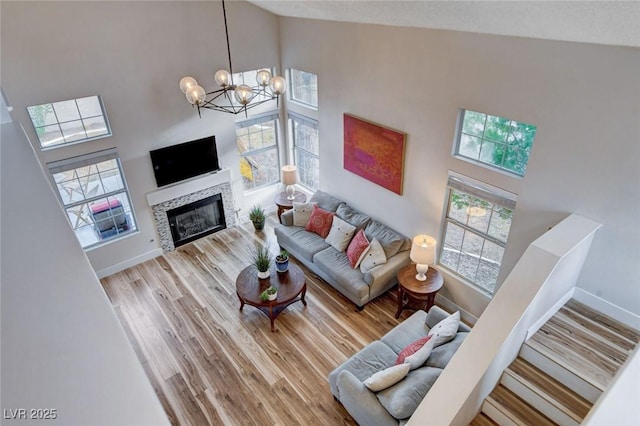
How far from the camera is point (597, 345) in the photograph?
3504 millimetres

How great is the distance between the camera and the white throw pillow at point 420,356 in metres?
3.90

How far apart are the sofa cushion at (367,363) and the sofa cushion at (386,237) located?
1565 millimetres

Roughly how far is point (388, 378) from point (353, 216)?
3.05 metres

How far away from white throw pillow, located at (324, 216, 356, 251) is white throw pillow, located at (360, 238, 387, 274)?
1.63ft

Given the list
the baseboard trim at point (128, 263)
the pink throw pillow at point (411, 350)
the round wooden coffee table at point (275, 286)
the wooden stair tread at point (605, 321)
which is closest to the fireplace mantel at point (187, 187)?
the baseboard trim at point (128, 263)

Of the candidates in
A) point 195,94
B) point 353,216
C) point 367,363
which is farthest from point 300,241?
point 195,94

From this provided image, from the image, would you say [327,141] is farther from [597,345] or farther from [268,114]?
[597,345]

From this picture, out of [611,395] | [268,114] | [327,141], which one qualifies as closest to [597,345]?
[611,395]

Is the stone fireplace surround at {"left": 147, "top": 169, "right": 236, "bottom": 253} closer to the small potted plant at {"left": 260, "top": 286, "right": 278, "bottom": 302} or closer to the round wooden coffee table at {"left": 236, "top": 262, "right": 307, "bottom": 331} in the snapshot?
the round wooden coffee table at {"left": 236, "top": 262, "right": 307, "bottom": 331}

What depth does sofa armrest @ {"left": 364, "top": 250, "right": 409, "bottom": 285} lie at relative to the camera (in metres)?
5.49

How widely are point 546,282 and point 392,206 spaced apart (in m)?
2.90

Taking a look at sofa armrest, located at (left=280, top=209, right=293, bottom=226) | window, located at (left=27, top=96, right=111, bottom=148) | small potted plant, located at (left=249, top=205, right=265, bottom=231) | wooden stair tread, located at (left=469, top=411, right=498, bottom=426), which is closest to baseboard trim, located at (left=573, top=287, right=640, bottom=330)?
wooden stair tread, located at (left=469, top=411, right=498, bottom=426)

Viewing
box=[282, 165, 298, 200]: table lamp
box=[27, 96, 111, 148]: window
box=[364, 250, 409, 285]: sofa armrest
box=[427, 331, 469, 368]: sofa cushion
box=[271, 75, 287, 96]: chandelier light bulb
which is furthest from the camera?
box=[282, 165, 298, 200]: table lamp

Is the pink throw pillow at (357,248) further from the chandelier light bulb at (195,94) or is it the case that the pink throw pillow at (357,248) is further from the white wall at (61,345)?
the white wall at (61,345)
